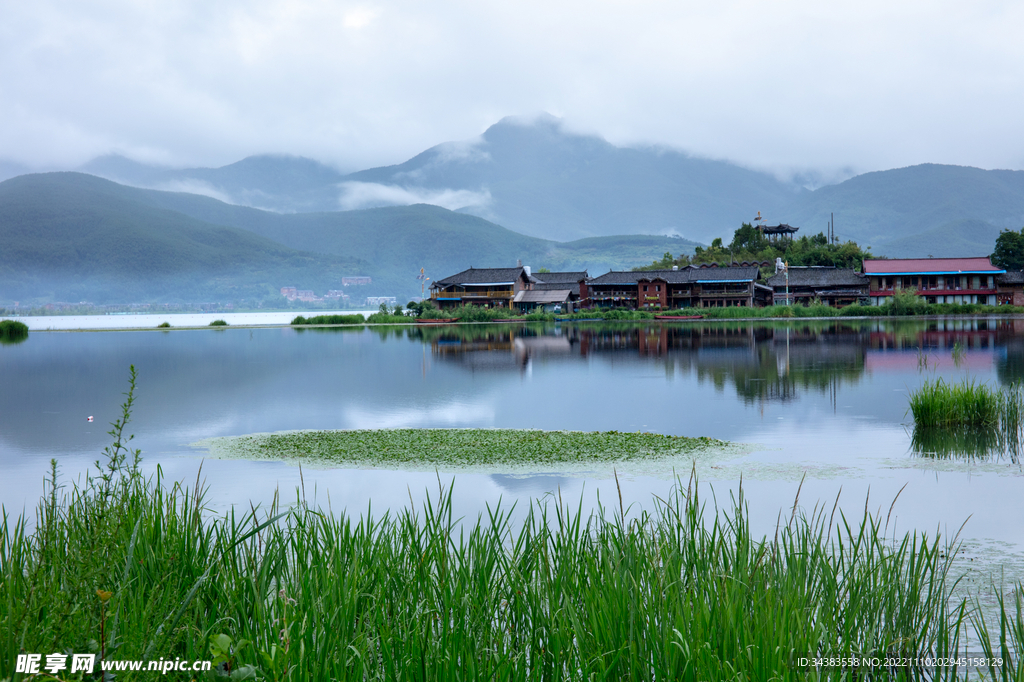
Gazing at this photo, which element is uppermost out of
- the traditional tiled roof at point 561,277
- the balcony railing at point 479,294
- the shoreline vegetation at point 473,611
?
the traditional tiled roof at point 561,277

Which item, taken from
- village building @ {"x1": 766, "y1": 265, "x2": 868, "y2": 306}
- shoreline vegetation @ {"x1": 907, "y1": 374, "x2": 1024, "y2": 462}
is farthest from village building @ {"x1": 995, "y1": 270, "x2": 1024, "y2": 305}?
shoreline vegetation @ {"x1": 907, "y1": 374, "x2": 1024, "y2": 462}

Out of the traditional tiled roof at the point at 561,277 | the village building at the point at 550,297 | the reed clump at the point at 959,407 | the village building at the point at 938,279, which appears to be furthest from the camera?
the traditional tiled roof at the point at 561,277

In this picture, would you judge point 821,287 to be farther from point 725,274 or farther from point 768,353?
point 768,353

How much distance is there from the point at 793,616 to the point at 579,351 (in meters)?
36.0

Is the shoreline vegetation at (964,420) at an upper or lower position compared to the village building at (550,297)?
lower

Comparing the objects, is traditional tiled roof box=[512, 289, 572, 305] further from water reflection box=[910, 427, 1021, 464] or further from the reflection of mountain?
water reflection box=[910, 427, 1021, 464]

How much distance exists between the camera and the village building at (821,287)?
264 ft

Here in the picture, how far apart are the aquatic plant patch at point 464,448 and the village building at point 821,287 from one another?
71096 millimetres

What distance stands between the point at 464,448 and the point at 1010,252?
82908 mm

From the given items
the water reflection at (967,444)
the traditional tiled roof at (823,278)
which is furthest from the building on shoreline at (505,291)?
the water reflection at (967,444)

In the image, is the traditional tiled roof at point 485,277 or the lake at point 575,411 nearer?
the lake at point 575,411

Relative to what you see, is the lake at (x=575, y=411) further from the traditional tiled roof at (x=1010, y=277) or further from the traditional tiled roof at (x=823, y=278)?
the traditional tiled roof at (x=1010, y=277)

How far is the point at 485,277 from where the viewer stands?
302 feet

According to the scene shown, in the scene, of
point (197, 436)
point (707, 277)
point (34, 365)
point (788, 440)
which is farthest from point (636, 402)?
point (707, 277)
